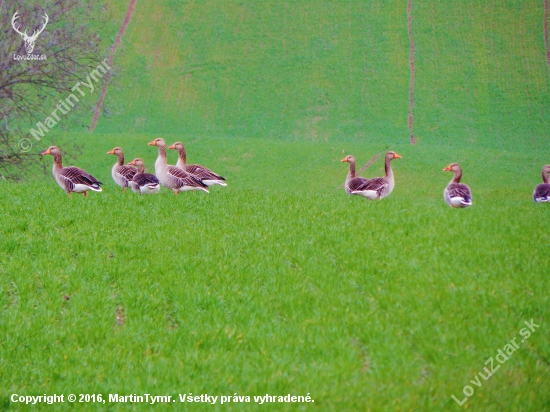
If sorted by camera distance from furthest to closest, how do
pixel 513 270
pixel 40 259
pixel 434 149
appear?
pixel 434 149
pixel 40 259
pixel 513 270

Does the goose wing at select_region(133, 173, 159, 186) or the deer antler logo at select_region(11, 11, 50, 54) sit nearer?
the goose wing at select_region(133, 173, 159, 186)

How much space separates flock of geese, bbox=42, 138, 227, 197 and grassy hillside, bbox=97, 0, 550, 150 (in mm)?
39022

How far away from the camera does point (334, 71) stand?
6594cm

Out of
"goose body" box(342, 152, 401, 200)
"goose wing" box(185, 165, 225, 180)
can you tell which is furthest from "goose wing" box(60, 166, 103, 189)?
"goose body" box(342, 152, 401, 200)

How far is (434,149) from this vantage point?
4831 centimetres

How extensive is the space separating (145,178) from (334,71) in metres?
50.6

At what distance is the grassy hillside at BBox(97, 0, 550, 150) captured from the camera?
58594 millimetres

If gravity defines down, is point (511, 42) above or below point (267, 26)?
below

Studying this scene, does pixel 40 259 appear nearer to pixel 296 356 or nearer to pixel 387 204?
pixel 296 356

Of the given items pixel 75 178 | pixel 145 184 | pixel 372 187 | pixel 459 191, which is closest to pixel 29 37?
pixel 75 178

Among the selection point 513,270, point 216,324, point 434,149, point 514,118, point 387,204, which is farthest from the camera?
point 514,118

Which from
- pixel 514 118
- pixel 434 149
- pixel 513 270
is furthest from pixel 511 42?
pixel 513 270

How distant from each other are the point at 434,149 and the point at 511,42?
25.2m

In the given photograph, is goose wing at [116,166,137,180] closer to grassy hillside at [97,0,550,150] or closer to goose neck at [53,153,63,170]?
goose neck at [53,153,63,170]
